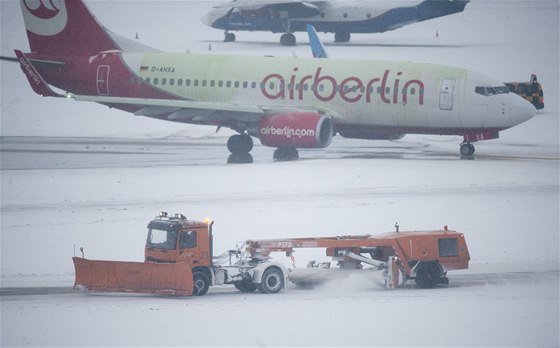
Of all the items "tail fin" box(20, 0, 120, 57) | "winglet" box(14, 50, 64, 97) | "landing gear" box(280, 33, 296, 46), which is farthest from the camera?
"landing gear" box(280, 33, 296, 46)

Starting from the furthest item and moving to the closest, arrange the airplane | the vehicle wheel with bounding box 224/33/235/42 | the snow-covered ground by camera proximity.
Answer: the vehicle wheel with bounding box 224/33/235/42, the airplane, the snow-covered ground

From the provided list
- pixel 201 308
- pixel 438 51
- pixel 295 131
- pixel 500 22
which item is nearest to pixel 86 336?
pixel 201 308

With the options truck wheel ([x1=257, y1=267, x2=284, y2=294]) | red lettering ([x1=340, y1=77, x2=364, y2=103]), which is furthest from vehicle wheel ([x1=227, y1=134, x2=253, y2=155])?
truck wheel ([x1=257, y1=267, x2=284, y2=294])

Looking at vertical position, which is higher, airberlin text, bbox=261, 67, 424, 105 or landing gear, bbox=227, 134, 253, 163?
airberlin text, bbox=261, 67, 424, 105

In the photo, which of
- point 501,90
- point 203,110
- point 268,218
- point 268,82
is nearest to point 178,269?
point 268,218

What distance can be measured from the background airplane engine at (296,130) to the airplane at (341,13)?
108 ft

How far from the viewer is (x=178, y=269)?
92.2 ft

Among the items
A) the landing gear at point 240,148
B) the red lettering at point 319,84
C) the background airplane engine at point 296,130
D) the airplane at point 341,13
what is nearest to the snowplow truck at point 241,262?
the background airplane engine at point 296,130

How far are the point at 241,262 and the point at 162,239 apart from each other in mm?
1880

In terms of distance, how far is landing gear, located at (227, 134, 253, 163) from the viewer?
49088 millimetres

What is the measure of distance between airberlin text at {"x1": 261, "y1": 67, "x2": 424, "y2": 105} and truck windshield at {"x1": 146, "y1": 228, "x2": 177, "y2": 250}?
64.9ft

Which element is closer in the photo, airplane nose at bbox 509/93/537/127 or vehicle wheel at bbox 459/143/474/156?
airplane nose at bbox 509/93/537/127

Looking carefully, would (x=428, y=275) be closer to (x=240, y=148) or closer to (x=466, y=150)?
(x=466, y=150)

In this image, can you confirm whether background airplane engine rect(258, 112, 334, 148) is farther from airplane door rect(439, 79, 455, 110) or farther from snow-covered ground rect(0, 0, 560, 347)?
airplane door rect(439, 79, 455, 110)
